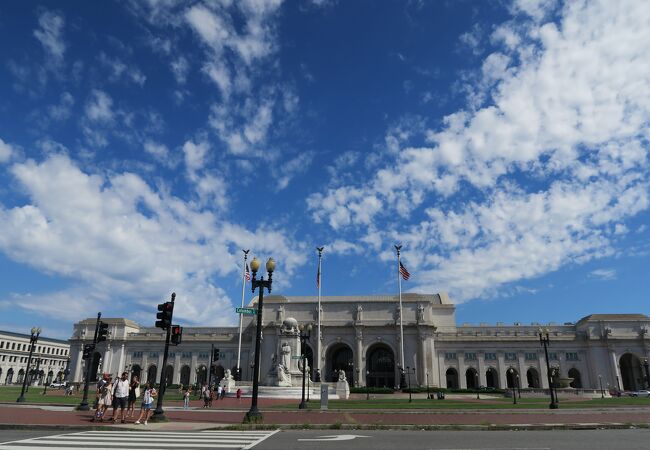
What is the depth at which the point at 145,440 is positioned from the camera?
47.7 ft

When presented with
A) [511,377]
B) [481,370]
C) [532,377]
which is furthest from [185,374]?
[532,377]

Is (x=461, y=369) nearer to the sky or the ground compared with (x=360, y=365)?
nearer to the ground

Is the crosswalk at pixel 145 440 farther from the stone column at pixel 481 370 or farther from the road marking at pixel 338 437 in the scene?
the stone column at pixel 481 370

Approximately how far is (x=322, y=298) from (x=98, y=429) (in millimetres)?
86796

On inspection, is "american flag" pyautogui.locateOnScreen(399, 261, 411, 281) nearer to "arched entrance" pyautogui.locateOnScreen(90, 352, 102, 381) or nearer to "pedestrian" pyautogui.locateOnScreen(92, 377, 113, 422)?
"pedestrian" pyautogui.locateOnScreen(92, 377, 113, 422)

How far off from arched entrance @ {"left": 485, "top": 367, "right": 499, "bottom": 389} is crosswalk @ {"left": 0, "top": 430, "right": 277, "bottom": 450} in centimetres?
8757

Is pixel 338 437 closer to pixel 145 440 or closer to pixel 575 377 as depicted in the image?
pixel 145 440

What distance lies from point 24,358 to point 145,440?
526 ft

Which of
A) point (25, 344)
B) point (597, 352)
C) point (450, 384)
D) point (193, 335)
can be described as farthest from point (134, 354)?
point (597, 352)

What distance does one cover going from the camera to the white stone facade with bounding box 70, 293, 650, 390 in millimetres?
90875

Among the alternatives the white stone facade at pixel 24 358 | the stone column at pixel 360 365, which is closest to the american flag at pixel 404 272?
the stone column at pixel 360 365

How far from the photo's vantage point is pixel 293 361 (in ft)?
193

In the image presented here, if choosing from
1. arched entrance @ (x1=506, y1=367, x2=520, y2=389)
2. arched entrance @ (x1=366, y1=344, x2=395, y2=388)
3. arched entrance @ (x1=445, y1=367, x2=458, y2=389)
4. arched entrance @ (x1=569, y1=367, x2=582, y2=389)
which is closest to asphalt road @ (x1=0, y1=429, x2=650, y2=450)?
arched entrance @ (x1=366, y1=344, x2=395, y2=388)

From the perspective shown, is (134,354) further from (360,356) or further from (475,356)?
(475,356)
